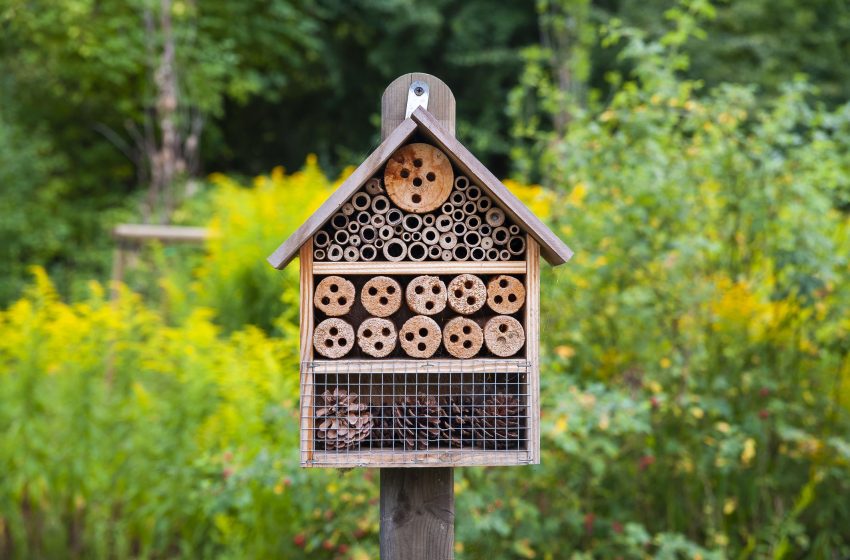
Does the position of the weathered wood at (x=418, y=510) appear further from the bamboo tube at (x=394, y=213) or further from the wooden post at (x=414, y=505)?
the bamboo tube at (x=394, y=213)

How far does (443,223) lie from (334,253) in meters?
0.26

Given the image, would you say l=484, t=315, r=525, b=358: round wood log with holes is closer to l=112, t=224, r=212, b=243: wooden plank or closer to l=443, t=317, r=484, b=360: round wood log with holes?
l=443, t=317, r=484, b=360: round wood log with holes

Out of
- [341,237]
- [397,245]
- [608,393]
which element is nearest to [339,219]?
[341,237]

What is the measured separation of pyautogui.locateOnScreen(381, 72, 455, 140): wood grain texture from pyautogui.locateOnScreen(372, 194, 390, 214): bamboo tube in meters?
0.18

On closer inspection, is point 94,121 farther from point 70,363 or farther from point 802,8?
point 802,8

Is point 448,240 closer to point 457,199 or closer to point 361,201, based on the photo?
point 457,199

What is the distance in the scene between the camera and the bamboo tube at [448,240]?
2.02 metres

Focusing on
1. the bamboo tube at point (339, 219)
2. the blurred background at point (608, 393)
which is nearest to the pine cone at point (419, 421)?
the bamboo tube at point (339, 219)

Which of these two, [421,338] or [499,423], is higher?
[421,338]

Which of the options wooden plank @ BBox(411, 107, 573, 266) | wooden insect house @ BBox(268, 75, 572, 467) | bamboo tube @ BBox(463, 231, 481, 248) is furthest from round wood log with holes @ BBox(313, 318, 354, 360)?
wooden plank @ BBox(411, 107, 573, 266)

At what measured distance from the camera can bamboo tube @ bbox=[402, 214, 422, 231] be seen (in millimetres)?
2020

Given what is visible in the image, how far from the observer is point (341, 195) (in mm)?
1918

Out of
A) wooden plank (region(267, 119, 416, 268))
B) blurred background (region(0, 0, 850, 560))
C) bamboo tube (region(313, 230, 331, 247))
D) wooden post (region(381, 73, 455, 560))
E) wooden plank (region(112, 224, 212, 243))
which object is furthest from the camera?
wooden plank (region(112, 224, 212, 243))

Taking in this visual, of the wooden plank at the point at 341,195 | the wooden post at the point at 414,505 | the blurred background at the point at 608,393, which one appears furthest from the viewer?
the blurred background at the point at 608,393
